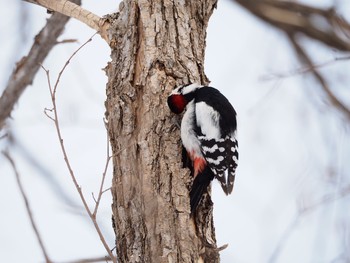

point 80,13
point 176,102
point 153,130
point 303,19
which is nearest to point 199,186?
point 153,130

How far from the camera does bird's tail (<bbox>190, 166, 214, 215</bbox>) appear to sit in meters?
3.53

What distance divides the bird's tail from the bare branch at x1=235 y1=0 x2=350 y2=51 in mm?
1028

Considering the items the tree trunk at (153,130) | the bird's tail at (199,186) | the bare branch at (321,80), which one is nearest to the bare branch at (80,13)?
the tree trunk at (153,130)

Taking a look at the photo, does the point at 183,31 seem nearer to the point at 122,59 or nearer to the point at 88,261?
the point at 122,59

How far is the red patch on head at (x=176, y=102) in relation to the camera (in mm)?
3828

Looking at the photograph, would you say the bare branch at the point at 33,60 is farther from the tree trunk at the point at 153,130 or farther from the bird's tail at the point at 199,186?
the bird's tail at the point at 199,186

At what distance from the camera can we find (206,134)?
13.4 ft

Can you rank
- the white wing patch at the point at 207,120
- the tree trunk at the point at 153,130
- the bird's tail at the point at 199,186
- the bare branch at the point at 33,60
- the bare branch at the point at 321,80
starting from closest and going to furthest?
the tree trunk at the point at 153,130
the bird's tail at the point at 199,186
the bare branch at the point at 321,80
the white wing patch at the point at 207,120
the bare branch at the point at 33,60

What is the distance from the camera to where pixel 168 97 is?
152 inches

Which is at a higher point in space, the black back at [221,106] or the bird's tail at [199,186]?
the black back at [221,106]

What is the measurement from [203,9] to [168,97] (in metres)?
0.74

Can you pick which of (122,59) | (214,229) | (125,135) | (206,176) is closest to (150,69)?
(122,59)

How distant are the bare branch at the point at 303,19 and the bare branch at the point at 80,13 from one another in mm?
1226

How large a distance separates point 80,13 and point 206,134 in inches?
47.5
